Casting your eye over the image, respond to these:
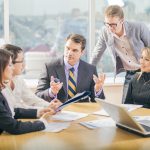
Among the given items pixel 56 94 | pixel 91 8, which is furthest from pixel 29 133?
pixel 91 8

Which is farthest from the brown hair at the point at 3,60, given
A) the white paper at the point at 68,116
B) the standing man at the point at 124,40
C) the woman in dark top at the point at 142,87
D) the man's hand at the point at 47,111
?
the standing man at the point at 124,40

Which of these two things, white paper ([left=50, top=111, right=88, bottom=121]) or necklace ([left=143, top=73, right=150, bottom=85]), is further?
necklace ([left=143, top=73, right=150, bottom=85])

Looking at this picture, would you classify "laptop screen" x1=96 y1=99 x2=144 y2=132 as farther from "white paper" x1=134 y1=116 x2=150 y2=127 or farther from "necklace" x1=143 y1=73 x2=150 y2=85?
"necklace" x1=143 y1=73 x2=150 y2=85

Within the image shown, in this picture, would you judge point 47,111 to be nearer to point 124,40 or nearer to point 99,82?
point 99,82

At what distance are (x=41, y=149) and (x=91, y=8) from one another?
2.90 m

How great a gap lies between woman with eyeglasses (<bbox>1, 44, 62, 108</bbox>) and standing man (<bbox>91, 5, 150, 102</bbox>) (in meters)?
1.07

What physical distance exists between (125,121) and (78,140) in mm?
292

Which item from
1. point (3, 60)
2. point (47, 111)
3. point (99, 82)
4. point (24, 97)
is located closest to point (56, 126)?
point (47, 111)

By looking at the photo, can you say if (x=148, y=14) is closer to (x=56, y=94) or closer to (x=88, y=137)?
(x=56, y=94)

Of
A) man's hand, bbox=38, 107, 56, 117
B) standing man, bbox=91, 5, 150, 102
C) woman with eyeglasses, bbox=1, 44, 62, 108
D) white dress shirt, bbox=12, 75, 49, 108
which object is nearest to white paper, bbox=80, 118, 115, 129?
man's hand, bbox=38, 107, 56, 117

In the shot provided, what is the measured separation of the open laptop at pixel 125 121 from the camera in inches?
63.6

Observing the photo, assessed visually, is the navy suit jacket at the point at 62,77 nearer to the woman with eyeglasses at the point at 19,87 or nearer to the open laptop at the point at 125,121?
the woman with eyeglasses at the point at 19,87

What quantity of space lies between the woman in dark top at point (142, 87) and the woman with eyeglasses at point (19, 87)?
30.9 inches

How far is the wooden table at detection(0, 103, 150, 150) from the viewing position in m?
1.48
